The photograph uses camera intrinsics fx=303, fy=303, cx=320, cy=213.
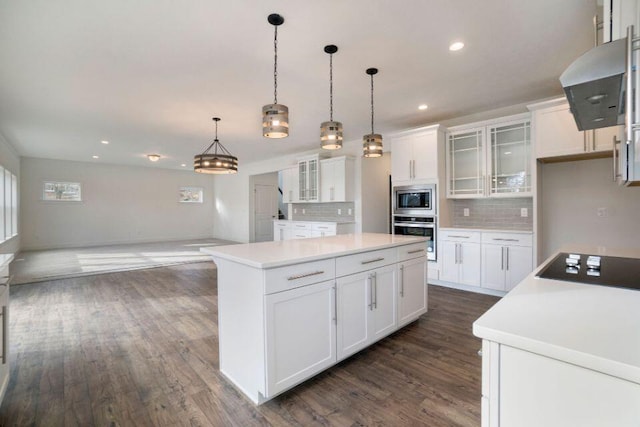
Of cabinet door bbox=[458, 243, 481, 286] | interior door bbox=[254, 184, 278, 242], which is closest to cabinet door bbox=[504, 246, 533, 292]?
cabinet door bbox=[458, 243, 481, 286]

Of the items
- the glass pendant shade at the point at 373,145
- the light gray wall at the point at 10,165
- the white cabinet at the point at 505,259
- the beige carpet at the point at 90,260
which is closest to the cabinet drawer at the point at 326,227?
the beige carpet at the point at 90,260

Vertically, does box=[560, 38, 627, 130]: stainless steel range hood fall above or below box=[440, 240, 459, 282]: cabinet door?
above

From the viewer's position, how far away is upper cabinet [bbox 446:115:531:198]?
3941 millimetres

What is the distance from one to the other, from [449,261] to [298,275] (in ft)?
10.5

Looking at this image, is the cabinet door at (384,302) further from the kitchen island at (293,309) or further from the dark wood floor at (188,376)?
the dark wood floor at (188,376)

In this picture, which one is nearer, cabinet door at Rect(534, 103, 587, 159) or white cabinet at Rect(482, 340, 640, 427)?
white cabinet at Rect(482, 340, 640, 427)

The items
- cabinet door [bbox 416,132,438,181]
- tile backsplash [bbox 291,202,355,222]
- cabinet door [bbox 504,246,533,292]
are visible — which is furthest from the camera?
tile backsplash [bbox 291,202,355,222]

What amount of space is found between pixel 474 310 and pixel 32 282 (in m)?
6.49

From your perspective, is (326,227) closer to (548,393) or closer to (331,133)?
(331,133)

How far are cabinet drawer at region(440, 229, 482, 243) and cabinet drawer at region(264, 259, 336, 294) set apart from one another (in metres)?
2.85

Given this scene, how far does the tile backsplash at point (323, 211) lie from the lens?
649 cm

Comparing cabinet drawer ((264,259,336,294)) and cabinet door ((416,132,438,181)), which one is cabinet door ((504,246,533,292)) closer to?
cabinet door ((416,132,438,181))

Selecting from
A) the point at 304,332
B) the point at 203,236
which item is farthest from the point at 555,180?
the point at 203,236

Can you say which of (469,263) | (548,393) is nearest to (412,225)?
(469,263)
